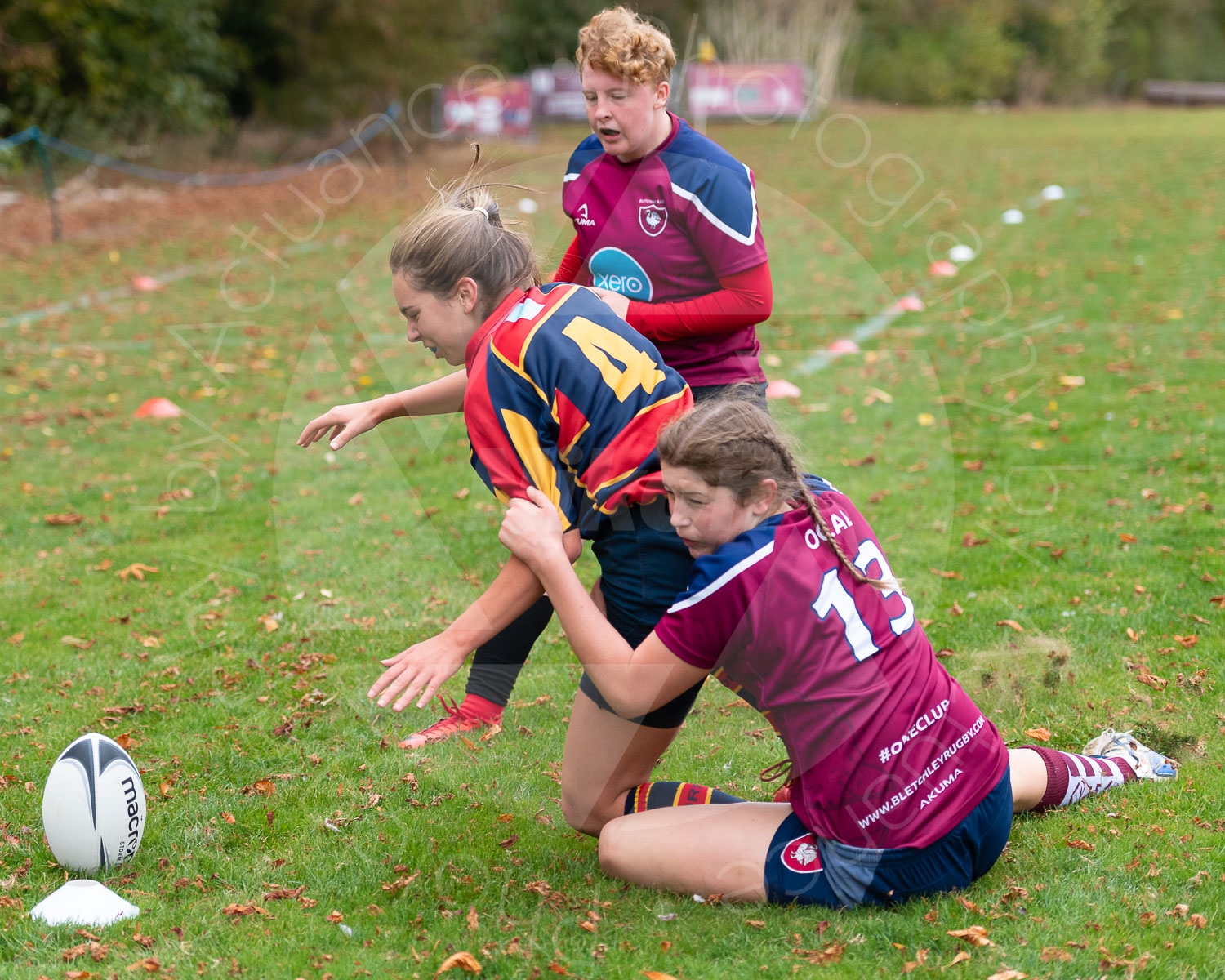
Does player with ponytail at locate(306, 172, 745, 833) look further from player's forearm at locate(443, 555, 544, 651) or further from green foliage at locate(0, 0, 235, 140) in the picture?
green foliage at locate(0, 0, 235, 140)

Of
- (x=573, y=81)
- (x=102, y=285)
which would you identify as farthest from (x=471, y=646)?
(x=573, y=81)

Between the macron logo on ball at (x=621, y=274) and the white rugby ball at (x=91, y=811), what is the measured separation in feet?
7.21

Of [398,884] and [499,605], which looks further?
[398,884]

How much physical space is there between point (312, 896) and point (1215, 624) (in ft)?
11.3

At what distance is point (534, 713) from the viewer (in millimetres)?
4133

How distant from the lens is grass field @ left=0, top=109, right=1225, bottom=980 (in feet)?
9.07

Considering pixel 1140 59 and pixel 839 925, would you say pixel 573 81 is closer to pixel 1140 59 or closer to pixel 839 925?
pixel 839 925

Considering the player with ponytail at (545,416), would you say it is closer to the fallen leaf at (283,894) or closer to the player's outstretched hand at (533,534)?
the player's outstretched hand at (533,534)

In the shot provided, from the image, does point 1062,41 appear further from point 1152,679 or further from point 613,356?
point 613,356

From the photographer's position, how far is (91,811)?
3055 mm

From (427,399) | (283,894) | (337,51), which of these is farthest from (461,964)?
(337,51)

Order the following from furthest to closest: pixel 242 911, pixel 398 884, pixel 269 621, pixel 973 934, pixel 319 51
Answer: pixel 319 51, pixel 269 621, pixel 398 884, pixel 242 911, pixel 973 934

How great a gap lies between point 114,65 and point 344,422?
2118 cm

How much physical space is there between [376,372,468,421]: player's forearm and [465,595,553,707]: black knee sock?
72 centimetres
